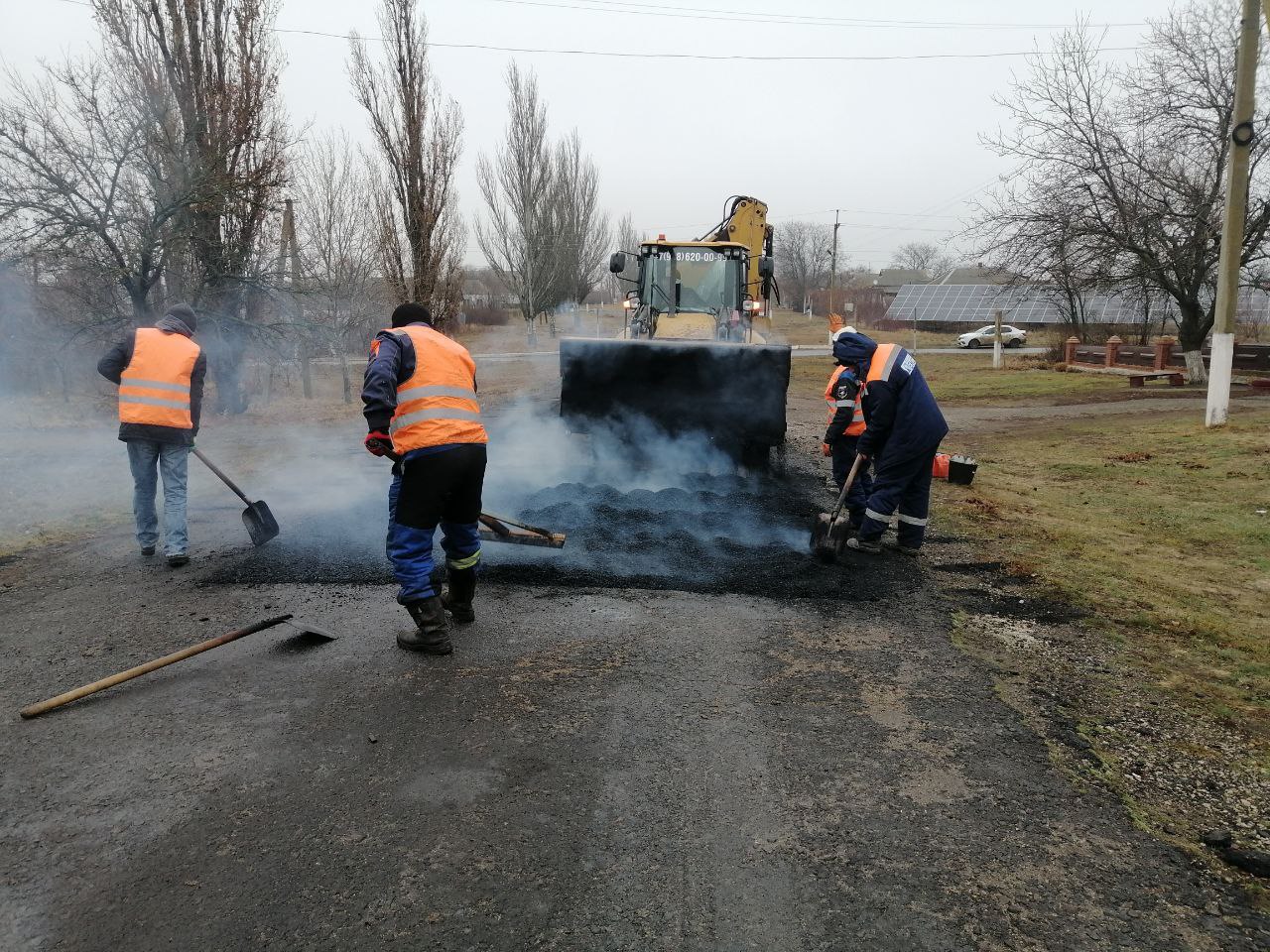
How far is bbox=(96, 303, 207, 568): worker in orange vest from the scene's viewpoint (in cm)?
545

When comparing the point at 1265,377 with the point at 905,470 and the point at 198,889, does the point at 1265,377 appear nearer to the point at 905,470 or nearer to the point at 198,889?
the point at 905,470

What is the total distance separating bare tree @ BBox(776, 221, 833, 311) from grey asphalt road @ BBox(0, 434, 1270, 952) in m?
68.8

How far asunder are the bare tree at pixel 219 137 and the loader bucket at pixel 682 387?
7130mm

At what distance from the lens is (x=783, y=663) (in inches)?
151

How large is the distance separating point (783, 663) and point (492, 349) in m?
34.0

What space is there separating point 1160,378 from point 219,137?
789 inches

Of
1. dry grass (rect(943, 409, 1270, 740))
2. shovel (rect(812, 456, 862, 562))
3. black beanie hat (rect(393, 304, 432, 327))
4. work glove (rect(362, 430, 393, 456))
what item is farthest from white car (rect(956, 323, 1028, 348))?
work glove (rect(362, 430, 393, 456))

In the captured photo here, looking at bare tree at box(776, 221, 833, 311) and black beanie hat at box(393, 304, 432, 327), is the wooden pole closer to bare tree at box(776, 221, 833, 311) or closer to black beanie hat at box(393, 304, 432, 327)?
black beanie hat at box(393, 304, 432, 327)

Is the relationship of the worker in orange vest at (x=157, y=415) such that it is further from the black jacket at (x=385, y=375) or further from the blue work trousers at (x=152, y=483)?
the black jacket at (x=385, y=375)

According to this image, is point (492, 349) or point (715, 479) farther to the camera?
point (492, 349)

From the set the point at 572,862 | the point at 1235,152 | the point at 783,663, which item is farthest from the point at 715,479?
the point at 1235,152

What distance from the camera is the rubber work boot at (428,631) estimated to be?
3912 mm

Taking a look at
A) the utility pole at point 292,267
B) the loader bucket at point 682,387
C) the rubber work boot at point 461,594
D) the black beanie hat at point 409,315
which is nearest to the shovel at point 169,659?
the rubber work boot at point 461,594

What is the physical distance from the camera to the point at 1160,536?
258 inches
